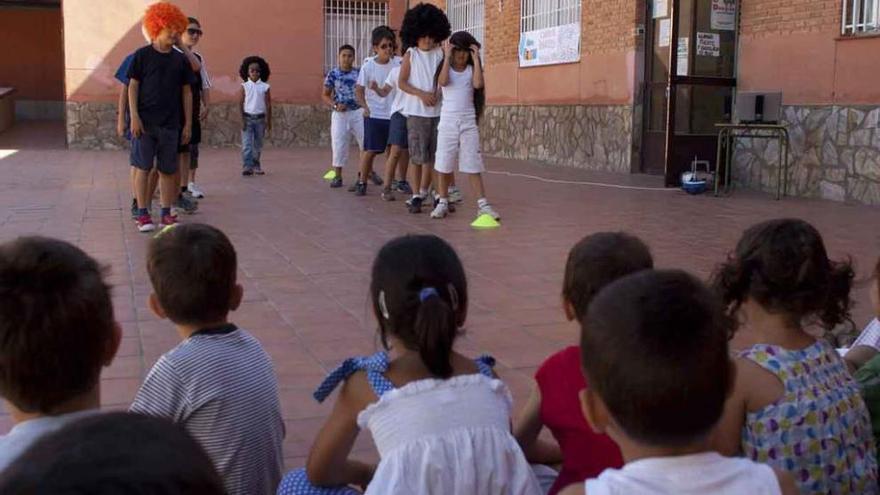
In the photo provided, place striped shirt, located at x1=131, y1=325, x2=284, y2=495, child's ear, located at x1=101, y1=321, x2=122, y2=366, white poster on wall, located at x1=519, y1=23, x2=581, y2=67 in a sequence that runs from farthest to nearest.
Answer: white poster on wall, located at x1=519, y1=23, x2=581, y2=67 < striped shirt, located at x1=131, y1=325, x2=284, y2=495 < child's ear, located at x1=101, y1=321, x2=122, y2=366

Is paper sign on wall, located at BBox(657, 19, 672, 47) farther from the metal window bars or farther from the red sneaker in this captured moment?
Result: the metal window bars

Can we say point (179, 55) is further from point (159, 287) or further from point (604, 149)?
point (604, 149)

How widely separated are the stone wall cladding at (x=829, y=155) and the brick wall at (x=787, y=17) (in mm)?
768

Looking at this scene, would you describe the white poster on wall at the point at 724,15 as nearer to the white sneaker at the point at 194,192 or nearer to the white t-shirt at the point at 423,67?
the white t-shirt at the point at 423,67

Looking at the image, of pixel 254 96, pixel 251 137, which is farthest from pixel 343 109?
pixel 254 96

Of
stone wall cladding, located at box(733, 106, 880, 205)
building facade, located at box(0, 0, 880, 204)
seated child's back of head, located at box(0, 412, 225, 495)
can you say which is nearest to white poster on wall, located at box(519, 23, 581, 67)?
building facade, located at box(0, 0, 880, 204)

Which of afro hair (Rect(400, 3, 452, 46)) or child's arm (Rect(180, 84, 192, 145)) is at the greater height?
afro hair (Rect(400, 3, 452, 46))

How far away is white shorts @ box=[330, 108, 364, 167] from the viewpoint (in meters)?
10.5

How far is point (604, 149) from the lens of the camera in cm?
1305

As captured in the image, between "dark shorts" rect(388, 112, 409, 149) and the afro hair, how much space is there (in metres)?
0.78

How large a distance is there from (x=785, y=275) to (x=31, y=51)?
2642 centimetres

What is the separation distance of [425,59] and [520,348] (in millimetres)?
4483

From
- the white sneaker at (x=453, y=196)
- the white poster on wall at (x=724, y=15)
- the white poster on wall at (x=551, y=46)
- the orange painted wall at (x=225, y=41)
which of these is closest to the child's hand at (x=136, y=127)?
the white sneaker at (x=453, y=196)

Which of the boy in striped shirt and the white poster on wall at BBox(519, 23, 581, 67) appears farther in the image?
the white poster on wall at BBox(519, 23, 581, 67)
